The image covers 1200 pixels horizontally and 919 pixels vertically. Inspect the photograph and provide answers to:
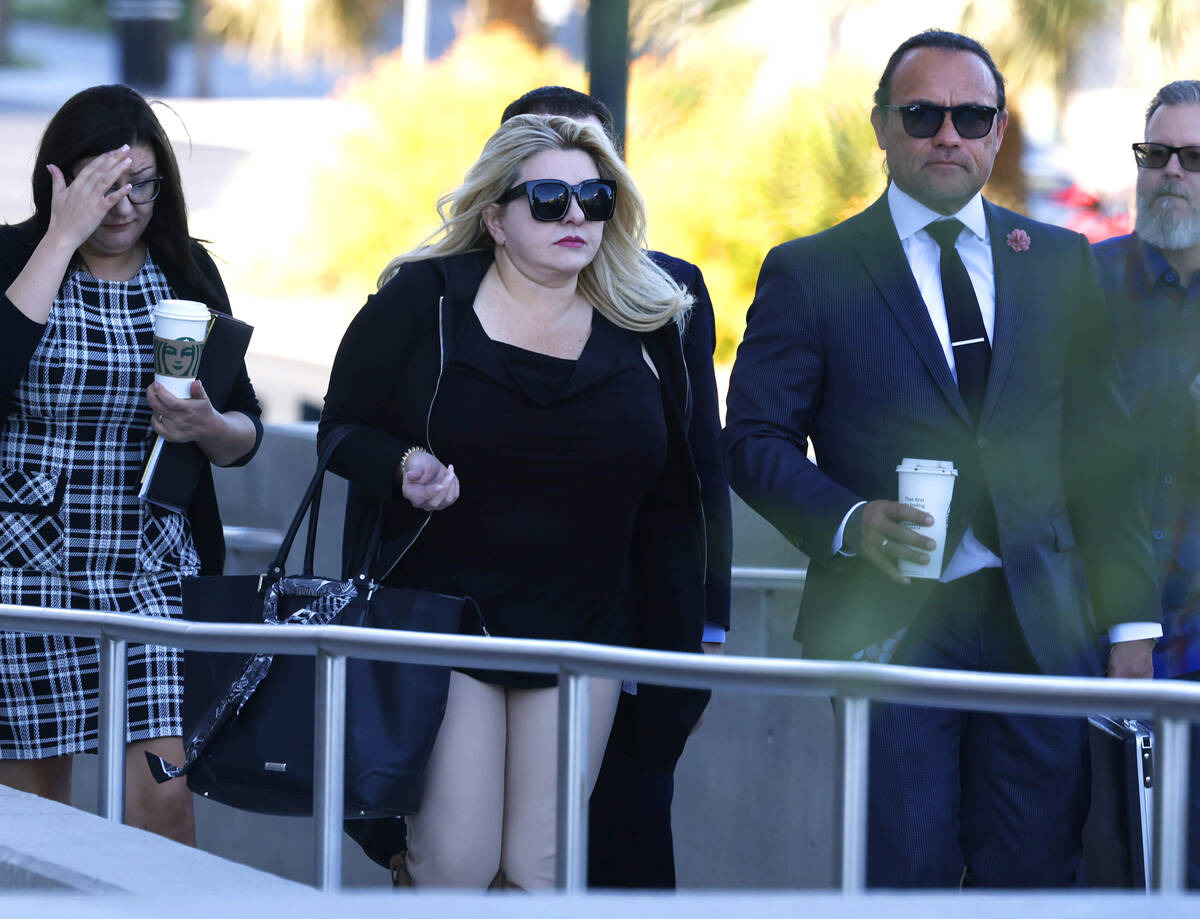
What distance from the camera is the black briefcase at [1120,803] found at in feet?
10.6

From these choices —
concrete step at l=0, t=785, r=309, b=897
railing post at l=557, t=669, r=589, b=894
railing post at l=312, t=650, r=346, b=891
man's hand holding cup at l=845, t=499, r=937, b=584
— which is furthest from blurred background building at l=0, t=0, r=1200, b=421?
→ concrete step at l=0, t=785, r=309, b=897

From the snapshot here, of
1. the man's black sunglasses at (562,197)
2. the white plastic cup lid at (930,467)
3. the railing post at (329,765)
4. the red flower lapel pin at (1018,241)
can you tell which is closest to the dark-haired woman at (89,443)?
the man's black sunglasses at (562,197)

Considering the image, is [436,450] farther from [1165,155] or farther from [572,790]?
[1165,155]

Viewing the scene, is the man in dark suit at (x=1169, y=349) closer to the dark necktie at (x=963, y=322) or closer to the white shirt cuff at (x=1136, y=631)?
the white shirt cuff at (x=1136, y=631)

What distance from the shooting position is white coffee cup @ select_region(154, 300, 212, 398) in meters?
3.53

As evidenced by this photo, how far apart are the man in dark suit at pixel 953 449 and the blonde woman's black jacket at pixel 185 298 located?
1161mm

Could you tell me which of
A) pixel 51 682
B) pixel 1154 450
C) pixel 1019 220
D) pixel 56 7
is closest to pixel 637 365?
pixel 1019 220

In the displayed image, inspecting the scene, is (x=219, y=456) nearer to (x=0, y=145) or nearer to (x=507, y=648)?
(x=507, y=648)

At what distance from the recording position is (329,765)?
113 inches

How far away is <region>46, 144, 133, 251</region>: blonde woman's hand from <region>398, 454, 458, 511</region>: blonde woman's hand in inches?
36.0

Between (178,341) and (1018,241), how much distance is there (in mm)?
1662

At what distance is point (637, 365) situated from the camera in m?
3.46

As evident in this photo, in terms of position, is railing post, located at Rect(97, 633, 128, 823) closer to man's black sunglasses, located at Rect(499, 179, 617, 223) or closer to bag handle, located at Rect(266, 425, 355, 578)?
bag handle, located at Rect(266, 425, 355, 578)

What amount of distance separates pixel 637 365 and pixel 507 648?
965 millimetres
